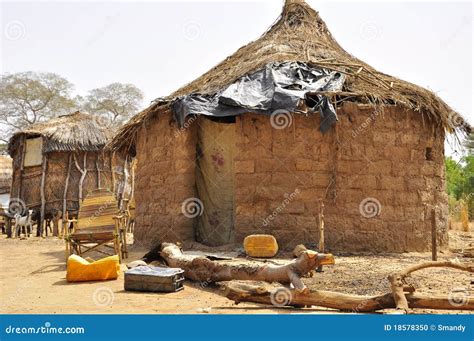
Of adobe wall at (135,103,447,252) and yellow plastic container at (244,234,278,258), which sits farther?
adobe wall at (135,103,447,252)

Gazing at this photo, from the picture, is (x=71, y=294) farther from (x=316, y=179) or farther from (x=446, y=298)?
(x=316, y=179)

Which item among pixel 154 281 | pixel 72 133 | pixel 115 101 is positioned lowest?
pixel 154 281

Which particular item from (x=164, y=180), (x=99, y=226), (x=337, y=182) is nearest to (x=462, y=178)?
(x=337, y=182)

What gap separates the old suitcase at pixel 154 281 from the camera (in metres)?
4.99

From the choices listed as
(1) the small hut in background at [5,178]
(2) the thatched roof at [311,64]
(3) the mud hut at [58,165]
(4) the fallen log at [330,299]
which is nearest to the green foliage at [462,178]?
(2) the thatched roof at [311,64]

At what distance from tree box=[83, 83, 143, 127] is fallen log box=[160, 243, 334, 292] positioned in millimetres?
24110

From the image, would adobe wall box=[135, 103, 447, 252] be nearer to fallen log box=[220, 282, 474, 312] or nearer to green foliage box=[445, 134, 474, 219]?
fallen log box=[220, 282, 474, 312]

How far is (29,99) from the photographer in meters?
26.3

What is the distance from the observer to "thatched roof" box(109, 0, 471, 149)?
860 cm

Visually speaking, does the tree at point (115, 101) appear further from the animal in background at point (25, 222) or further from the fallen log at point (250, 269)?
the fallen log at point (250, 269)

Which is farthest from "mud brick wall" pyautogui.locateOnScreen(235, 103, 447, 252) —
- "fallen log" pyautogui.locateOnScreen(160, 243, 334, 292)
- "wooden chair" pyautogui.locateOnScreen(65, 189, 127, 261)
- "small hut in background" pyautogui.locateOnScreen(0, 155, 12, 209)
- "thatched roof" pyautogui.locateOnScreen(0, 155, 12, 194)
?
"thatched roof" pyautogui.locateOnScreen(0, 155, 12, 194)

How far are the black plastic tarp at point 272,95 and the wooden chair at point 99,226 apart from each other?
6.28 ft

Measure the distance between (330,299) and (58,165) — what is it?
595 inches

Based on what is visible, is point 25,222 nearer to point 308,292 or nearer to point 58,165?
point 58,165
